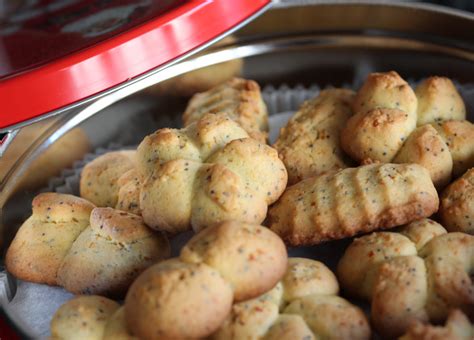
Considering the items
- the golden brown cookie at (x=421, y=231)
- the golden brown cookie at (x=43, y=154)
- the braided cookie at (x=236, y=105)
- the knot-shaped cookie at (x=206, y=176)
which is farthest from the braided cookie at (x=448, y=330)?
the golden brown cookie at (x=43, y=154)

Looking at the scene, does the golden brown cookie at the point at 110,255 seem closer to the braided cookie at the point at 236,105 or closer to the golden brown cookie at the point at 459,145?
the braided cookie at the point at 236,105

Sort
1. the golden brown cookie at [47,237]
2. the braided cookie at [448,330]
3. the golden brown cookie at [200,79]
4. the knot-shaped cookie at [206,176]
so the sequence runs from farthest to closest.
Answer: the golden brown cookie at [200,79], the golden brown cookie at [47,237], the knot-shaped cookie at [206,176], the braided cookie at [448,330]

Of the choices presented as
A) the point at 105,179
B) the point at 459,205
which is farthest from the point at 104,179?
the point at 459,205

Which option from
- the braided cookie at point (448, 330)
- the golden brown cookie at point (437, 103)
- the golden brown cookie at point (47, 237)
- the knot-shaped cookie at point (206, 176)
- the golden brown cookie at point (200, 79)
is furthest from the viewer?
the golden brown cookie at point (200, 79)

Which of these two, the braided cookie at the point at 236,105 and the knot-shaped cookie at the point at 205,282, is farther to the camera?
the braided cookie at the point at 236,105

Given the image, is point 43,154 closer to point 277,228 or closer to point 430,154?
point 277,228

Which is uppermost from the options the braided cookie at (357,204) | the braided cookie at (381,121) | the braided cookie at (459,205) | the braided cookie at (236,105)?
the braided cookie at (236,105)

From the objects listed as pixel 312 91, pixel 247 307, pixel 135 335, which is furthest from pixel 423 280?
pixel 312 91
